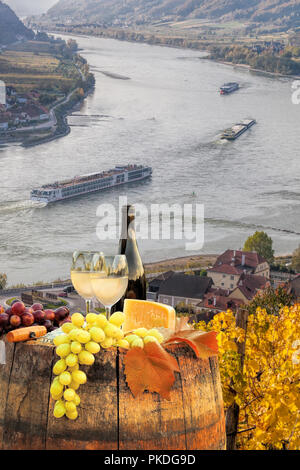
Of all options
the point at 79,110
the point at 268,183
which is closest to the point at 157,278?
the point at 268,183

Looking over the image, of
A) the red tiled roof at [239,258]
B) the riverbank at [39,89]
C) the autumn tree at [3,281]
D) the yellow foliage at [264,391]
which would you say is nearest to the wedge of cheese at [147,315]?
the yellow foliage at [264,391]

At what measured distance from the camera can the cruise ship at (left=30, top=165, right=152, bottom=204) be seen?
11.3 meters

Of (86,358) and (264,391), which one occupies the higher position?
(86,358)

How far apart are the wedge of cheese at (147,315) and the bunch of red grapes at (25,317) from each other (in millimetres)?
53

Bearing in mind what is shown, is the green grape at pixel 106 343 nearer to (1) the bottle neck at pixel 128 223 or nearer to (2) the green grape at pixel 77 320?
(2) the green grape at pixel 77 320

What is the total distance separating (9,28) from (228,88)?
8279mm

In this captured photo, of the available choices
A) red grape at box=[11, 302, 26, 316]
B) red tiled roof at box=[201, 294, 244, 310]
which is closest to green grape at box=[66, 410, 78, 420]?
red grape at box=[11, 302, 26, 316]

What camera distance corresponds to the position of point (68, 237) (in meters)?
9.56

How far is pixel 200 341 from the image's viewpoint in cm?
47

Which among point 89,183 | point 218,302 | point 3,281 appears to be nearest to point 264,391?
point 218,302

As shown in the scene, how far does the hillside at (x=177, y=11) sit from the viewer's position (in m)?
29.5

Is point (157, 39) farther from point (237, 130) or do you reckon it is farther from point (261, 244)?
point (261, 244)
